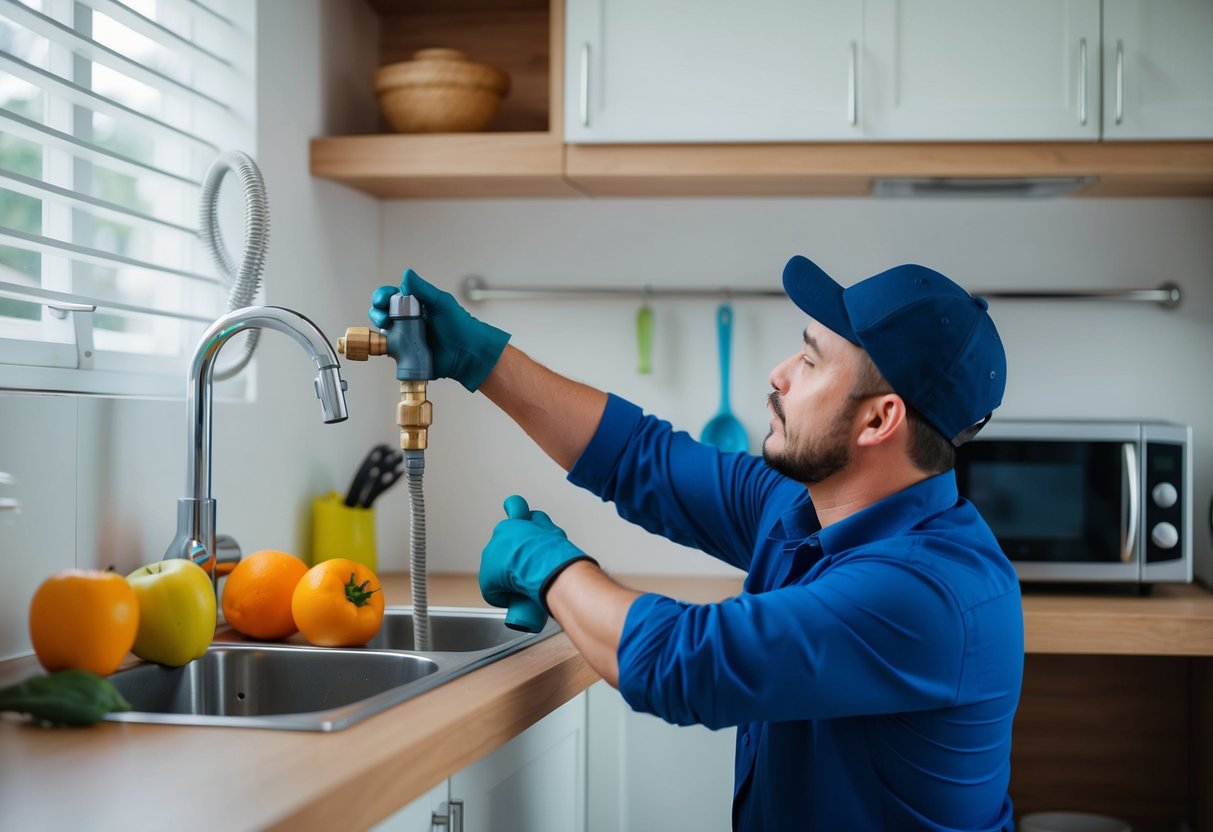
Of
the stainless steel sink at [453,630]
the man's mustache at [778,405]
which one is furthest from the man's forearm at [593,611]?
the stainless steel sink at [453,630]

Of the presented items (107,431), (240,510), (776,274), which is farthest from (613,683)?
(776,274)

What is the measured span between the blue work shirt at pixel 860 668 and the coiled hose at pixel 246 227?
73 cm

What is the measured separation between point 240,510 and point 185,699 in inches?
20.3

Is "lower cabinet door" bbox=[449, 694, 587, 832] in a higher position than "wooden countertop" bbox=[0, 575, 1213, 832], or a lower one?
lower

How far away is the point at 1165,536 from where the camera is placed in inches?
81.7

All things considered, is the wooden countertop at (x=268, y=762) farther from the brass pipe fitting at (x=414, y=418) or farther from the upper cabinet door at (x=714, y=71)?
the upper cabinet door at (x=714, y=71)

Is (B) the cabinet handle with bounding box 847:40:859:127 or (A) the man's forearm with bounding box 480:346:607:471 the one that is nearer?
(A) the man's forearm with bounding box 480:346:607:471

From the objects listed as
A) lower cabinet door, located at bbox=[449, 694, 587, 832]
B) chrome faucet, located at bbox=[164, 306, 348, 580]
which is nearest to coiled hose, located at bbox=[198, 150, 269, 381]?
chrome faucet, located at bbox=[164, 306, 348, 580]

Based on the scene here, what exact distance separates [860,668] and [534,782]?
617 millimetres

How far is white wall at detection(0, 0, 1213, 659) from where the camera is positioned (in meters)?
2.21

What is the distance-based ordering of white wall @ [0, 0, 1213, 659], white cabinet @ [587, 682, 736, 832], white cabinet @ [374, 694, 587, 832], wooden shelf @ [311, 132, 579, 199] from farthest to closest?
1. white wall @ [0, 0, 1213, 659]
2. wooden shelf @ [311, 132, 579, 199]
3. white cabinet @ [587, 682, 736, 832]
4. white cabinet @ [374, 694, 587, 832]

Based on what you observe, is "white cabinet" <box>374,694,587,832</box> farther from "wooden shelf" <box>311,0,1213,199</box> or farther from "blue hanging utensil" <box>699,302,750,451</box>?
"wooden shelf" <box>311,0,1213,199</box>

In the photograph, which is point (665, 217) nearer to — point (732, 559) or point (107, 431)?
point (732, 559)

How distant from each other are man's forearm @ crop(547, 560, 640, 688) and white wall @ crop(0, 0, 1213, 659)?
97 cm
